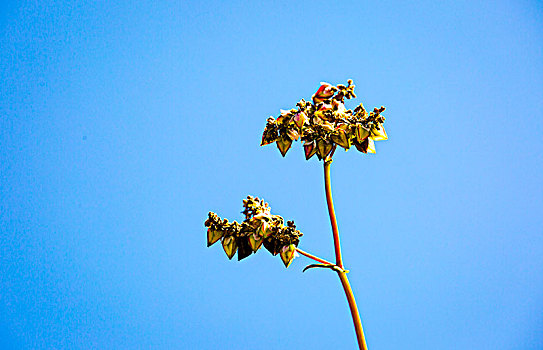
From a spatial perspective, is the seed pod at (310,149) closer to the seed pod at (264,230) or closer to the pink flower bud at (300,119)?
the pink flower bud at (300,119)

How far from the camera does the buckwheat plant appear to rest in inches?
96.4

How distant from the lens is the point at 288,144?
2.68 m

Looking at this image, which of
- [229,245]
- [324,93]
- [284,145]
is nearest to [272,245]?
[229,245]

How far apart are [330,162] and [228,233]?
798 mm

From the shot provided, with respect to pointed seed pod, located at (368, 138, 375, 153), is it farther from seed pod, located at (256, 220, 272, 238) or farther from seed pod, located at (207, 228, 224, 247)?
seed pod, located at (207, 228, 224, 247)

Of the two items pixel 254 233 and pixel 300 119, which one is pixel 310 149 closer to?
pixel 300 119

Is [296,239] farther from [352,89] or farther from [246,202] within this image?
[352,89]

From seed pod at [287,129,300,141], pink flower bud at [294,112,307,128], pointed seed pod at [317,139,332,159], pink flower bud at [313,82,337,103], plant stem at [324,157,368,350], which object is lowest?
plant stem at [324,157,368,350]

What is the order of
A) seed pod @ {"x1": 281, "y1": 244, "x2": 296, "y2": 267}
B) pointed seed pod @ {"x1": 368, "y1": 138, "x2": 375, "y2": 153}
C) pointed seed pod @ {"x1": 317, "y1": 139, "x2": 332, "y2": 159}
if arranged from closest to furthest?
seed pod @ {"x1": 281, "y1": 244, "x2": 296, "y2": 267}
pointed seed pod @ {"x1": 317, "y1": 139, "x2": 332, "y2": 159}
pointed seed pod @ {"x1": 368, "y1": 138, "x2": 375, "y2": 153}

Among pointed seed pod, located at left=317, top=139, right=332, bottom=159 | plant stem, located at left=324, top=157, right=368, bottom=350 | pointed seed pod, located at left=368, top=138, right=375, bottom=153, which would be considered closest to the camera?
plant stem, located at left=324, top=157, right=368, bottom=350

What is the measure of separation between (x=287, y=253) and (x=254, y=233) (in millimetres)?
217

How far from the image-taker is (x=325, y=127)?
2613mm

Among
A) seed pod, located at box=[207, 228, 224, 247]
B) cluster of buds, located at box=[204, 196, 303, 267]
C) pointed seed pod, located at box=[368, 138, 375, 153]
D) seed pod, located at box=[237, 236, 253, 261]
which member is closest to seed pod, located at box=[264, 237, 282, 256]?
cluster of buds, located at box=[204, 196, 303, 267]

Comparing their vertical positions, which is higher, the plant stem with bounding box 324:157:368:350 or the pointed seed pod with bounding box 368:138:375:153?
the pointed seed pod with bounding box 368:138:375:153
